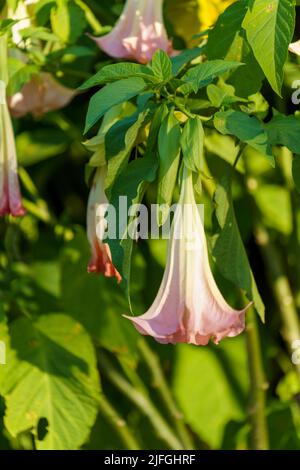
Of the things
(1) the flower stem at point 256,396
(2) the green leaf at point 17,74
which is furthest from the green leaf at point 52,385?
(2) the green leaf at point 17,74

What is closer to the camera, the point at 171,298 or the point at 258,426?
the point at 171,298

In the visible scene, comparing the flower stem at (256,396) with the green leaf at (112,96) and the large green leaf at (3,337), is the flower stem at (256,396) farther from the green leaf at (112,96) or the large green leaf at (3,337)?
the green leaf at (112,96)

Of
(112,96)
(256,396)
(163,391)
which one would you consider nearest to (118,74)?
(112,96)

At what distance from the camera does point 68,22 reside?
1191 millimetres

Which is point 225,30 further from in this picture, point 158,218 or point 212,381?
point 212,381

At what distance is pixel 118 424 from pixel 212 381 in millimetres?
279

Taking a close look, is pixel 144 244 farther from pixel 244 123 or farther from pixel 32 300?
pixel 244 123

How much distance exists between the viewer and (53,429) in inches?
50.3

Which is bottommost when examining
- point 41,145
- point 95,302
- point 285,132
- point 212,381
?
point 212,381

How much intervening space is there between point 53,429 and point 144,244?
1.56 ft

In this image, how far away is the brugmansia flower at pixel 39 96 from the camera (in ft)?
4.20

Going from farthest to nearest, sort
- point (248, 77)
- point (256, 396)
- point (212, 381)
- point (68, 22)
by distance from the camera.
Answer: point (212, 381) < point (256, 396) < point (68, 22) < point (248, 77)

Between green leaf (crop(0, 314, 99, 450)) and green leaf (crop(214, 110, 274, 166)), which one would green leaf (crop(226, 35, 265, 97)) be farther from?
green leaf (crop(0, 314, 99, 450))
